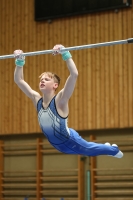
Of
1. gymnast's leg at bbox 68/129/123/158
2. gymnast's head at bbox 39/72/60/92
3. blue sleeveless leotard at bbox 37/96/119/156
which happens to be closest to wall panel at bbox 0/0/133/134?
gymnast's leg at bbox 68/129/123/158

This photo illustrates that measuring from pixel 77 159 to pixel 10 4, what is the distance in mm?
4639

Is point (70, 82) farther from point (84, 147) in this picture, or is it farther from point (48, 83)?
point (84, 147)

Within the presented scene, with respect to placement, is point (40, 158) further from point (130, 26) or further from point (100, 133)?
point (130, 26)

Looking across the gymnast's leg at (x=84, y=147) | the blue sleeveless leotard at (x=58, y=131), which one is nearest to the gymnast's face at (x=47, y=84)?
the blue sleeveless leotard at (x=58, y=131)

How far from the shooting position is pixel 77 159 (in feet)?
41.1

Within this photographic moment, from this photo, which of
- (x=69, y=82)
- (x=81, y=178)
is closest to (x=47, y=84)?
(x=69, y=82)

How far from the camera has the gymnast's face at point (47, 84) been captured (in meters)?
6.26

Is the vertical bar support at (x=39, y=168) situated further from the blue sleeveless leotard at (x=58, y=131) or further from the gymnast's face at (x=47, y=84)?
the gymnast's face at (x=47, y=84)

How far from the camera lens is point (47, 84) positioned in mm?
6266

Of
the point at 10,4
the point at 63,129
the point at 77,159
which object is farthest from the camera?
the point at 10,4

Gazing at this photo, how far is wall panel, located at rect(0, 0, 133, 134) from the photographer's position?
38.3 feet

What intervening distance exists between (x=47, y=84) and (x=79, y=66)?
6000mm

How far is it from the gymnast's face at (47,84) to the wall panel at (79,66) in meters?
5.45

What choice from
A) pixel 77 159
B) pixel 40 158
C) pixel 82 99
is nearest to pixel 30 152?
pixel 40 158
